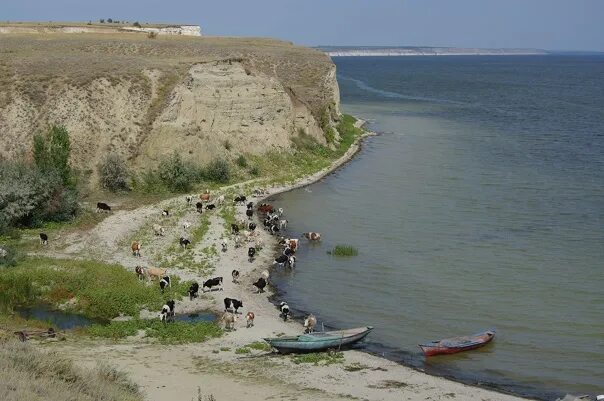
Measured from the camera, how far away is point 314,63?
3305 inches

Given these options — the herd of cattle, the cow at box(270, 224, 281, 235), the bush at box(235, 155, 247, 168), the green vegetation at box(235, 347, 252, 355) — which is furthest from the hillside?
the green vegetation at box(235, 347, 252, 355)

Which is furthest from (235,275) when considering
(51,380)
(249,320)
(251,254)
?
(51,380)

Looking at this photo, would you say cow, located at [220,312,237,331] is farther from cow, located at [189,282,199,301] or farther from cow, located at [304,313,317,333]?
cow, located at [189,282,199,301]

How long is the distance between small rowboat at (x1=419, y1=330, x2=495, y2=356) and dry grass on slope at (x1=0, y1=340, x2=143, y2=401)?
10.9m

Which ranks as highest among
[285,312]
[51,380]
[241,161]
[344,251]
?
[241,161]

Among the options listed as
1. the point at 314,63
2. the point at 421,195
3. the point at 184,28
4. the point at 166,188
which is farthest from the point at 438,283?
the point at 184,28

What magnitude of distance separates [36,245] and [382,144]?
47140mm

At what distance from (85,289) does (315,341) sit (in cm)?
1078

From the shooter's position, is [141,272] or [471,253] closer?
[141,272]

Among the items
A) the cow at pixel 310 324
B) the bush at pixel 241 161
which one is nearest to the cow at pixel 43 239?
the cow at pixel 310 324

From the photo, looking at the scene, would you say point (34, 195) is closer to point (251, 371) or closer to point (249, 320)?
point (249, 320)

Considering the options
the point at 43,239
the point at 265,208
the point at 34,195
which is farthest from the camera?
the point at 265,208

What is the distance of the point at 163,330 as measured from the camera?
28719 millimetres

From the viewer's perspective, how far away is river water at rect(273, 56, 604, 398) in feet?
92.1
